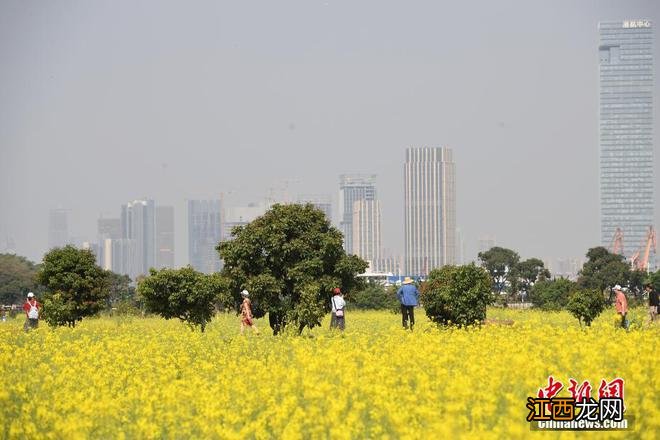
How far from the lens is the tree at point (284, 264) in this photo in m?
32.5

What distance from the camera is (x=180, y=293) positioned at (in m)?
35.9

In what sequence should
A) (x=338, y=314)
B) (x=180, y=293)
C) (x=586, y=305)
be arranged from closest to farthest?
(x=338, y=314), (x=586, y=305), (x=180, y=293)

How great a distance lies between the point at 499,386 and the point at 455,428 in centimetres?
327

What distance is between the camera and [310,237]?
1312 inches

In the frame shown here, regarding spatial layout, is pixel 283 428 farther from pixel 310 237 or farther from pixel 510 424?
pixel 310 237

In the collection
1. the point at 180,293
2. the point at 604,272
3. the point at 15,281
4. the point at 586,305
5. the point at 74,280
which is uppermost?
the point at 74,280

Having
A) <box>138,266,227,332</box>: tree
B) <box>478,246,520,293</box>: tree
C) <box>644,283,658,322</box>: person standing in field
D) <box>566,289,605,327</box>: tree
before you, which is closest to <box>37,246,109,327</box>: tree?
<box>138,266,227,332</box>: tree

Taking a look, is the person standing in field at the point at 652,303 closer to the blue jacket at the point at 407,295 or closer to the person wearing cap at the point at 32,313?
the blue jacket at the point at 407,295

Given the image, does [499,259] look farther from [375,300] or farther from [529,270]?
[375,300]

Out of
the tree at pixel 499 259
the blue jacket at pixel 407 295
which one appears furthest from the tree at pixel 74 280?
the tree at pixel 499 259

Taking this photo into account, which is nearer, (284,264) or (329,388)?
(329,388)

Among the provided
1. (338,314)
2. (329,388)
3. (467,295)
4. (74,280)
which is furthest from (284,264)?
(329,388)

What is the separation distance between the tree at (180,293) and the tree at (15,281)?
88.0 meters

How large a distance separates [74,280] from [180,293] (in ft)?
24.4
